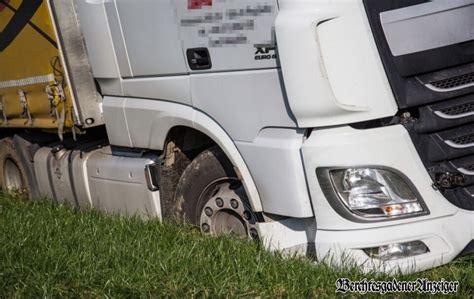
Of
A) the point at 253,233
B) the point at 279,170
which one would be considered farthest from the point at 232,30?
the point at 253,233

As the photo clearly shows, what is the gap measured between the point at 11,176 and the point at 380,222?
5240mm

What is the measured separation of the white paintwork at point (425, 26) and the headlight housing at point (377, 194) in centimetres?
76

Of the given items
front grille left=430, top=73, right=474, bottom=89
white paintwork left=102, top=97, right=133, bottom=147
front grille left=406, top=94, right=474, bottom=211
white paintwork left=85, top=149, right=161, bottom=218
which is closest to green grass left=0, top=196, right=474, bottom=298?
white paintwork left=85, top=149, right=161, bottom=218

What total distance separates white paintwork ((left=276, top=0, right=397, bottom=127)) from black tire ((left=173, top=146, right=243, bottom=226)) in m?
1.10

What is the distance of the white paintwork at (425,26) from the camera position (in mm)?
5207

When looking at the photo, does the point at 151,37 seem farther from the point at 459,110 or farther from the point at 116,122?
the point at 459,110

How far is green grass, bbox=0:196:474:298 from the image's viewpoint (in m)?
5.18

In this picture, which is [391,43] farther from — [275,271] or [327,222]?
[275,271]

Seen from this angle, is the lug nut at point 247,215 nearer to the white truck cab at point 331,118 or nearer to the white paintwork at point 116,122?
the white truck cab at point 331,118

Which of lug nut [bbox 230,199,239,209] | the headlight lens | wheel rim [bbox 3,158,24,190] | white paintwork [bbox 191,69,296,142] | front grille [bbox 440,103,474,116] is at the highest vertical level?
white paintwork [bbox 191,69,296,142]

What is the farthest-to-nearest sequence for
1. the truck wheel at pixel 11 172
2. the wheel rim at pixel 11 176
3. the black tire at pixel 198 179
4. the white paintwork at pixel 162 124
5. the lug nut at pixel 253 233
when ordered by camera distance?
the wheel rim at pixel 11 176, the truck wheel at pixel 11 172, the black tire at pixel 198 179, the lug nut at pixel 253 233, the white paintwork at pixel 162 124

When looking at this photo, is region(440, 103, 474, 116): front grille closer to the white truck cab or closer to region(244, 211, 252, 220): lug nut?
the white truck cab

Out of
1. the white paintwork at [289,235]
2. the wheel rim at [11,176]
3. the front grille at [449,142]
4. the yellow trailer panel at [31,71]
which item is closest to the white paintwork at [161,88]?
the yellow trailer panel at [31,71]

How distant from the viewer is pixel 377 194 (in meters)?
5.31
